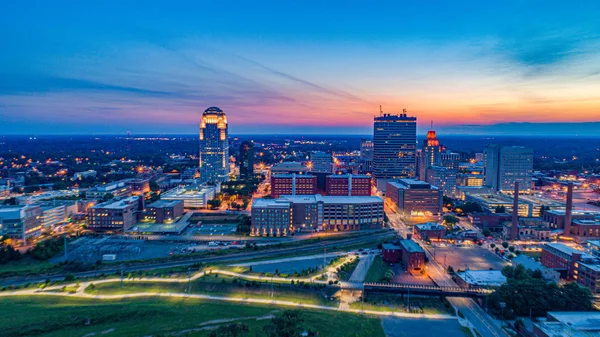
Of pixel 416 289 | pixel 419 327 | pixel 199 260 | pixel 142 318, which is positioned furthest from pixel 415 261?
pixel 142 318

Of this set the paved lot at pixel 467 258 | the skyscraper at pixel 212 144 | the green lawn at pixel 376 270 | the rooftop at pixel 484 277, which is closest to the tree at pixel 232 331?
the green lawn at pixel 376 270

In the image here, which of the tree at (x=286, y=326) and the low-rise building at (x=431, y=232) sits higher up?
the low-rise building at (x=431, y=232)

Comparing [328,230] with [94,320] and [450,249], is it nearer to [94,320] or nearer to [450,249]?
[450,249]

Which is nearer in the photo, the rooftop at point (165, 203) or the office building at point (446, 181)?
the rooftop at point (165, 203)

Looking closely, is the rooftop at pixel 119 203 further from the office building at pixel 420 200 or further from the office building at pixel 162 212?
the office building at pixel 420 200

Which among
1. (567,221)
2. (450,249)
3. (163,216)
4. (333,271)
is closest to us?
(333,271)

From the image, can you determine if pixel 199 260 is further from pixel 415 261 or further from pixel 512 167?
pixel 512 167

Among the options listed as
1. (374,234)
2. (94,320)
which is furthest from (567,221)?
(94,320)
